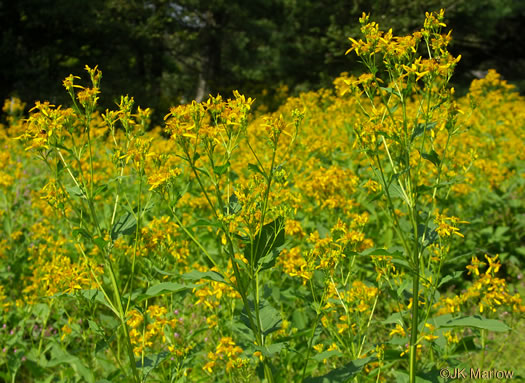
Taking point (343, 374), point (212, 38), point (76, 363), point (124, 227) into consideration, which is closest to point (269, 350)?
point (343, 374)

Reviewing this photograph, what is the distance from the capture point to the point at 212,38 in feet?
54.5

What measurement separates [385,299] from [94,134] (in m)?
3.42

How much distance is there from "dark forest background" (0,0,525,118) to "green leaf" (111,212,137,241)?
11.7 metres

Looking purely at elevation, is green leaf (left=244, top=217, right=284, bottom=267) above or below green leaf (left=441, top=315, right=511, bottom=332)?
above

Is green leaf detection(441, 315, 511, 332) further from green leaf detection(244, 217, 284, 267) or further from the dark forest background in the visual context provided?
the dark forest background

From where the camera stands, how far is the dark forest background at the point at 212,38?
528 inches

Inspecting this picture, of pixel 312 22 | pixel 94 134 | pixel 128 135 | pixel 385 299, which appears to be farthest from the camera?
pixel 312 22

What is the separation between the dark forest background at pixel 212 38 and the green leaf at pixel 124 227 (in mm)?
11746

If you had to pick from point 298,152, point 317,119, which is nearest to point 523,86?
point 317,119

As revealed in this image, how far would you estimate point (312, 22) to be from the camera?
1592 centimetres

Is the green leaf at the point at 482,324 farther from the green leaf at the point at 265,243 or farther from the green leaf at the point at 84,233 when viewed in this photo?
the green leaf at the point at 84,233

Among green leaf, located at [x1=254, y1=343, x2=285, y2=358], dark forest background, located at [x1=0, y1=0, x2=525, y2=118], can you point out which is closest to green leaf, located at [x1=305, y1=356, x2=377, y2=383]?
green leaf, located at [x1=254, y1=343, x2=285, y2=358]

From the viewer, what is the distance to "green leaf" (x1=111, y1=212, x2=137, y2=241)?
6.04 feet

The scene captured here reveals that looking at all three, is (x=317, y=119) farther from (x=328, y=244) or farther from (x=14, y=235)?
(x=328, y=244)
